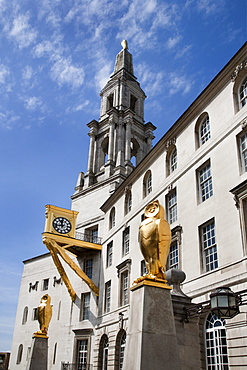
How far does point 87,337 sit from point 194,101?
69.0ft

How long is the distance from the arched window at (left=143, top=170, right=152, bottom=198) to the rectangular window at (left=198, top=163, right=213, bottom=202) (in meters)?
6.80

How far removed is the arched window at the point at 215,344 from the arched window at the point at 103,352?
47.2ft

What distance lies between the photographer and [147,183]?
28.1 m

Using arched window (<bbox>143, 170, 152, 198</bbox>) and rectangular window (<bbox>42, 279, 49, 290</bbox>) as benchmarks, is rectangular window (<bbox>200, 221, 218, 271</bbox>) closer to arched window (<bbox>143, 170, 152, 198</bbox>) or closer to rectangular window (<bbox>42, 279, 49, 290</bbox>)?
arched window (<bbox>143, 170, 152, 198</bbox>)

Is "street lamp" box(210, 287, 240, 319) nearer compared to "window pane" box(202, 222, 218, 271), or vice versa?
"street lamp" box(210, 287, 240, 319)

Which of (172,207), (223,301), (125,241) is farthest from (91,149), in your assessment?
(223,301)

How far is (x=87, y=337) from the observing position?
31797 millimetres

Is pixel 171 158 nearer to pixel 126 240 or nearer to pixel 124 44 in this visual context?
pixel 126 240

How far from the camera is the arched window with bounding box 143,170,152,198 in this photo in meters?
27.5

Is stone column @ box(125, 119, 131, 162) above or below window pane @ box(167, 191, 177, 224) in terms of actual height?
above

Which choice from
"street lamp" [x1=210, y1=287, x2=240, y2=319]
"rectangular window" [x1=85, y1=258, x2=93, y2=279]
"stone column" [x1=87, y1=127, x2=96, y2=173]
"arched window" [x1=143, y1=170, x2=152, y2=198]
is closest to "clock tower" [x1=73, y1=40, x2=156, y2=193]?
"stone column" [x1=87, y1=127, x2=96, y2=173]

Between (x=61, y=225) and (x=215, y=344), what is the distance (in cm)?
2128

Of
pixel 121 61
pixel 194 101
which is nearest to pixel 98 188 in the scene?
pixel 194 101

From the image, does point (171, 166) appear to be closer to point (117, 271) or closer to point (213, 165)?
point (213, 165)
